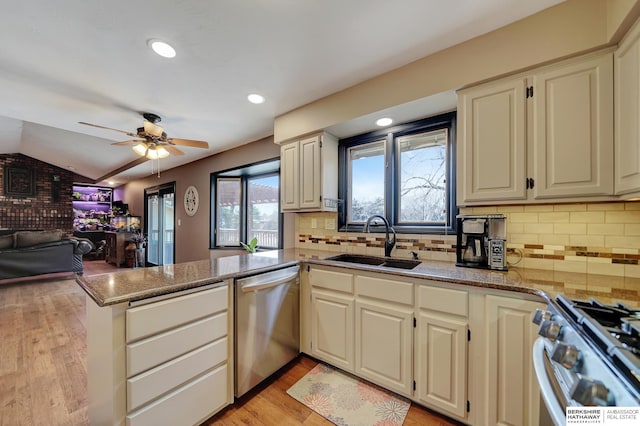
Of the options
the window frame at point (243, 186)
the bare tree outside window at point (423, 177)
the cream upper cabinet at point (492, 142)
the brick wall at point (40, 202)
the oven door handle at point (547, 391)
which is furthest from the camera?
the brick wall at point (40, 202)

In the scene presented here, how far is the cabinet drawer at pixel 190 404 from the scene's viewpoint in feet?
4.00

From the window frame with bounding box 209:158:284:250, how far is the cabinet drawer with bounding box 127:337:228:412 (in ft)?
6.37

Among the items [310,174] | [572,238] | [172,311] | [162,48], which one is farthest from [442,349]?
[162,48]

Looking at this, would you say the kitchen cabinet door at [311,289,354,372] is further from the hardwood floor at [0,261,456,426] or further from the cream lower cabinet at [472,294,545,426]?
the cream lower cabinet at [472,294,545,426]

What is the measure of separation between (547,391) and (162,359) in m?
1.60

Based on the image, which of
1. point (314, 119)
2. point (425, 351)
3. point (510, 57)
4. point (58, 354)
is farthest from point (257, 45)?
point (58, 354)

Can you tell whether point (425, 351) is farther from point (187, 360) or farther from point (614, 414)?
point (187, 360)

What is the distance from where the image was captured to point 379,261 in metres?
2.17

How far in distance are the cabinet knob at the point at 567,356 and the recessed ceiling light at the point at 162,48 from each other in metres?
2.49

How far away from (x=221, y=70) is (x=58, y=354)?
286 centimetres

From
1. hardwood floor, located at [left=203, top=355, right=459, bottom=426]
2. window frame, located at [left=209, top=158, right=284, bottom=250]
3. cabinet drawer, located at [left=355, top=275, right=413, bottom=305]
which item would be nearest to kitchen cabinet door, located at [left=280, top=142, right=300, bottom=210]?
window frame, located at [left=209, top=158, right=284, bottom=250]

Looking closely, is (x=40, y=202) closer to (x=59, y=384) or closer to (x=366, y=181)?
(x=59, y=384)

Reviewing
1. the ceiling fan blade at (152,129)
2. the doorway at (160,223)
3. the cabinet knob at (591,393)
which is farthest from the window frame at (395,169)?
the doorway at (160,223)

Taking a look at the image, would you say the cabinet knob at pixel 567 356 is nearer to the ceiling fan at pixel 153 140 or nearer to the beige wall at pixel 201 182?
the beige wall at pixel 201 182
